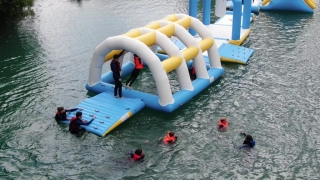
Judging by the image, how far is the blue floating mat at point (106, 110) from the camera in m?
13.4

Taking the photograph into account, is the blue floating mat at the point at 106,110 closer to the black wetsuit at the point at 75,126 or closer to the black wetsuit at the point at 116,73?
the black wetsuit at the point at 75,126

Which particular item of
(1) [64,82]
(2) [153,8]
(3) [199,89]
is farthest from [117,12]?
(3) [199,89]

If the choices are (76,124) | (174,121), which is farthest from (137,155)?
(174,121)

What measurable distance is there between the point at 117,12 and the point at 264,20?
11.1 meters

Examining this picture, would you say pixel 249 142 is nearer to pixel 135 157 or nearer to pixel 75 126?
pixel 135 157

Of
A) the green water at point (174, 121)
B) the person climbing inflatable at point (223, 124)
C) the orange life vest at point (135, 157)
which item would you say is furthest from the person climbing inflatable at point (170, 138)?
the person climbing inflatable at point (223, 124)

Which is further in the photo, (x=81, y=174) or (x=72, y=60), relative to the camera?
(x=72, y=60)

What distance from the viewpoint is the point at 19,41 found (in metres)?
23.1

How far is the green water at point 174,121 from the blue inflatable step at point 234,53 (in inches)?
15.5

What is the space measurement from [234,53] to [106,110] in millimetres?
8856

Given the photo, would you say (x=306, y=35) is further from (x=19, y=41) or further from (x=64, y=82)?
(x=19, y=41)

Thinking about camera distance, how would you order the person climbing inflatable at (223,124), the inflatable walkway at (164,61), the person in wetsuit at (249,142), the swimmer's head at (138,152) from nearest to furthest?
the swimmer's head at (138,152), the person in wetsuit at (249,142), the person climbing inflatable at (223,124), the inflatable walkway at (164,61)

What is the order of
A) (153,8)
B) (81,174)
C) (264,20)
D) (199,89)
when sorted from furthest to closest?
(153,8), (264,20), (199,89), (81,174)

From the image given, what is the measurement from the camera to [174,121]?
46.8 feet
